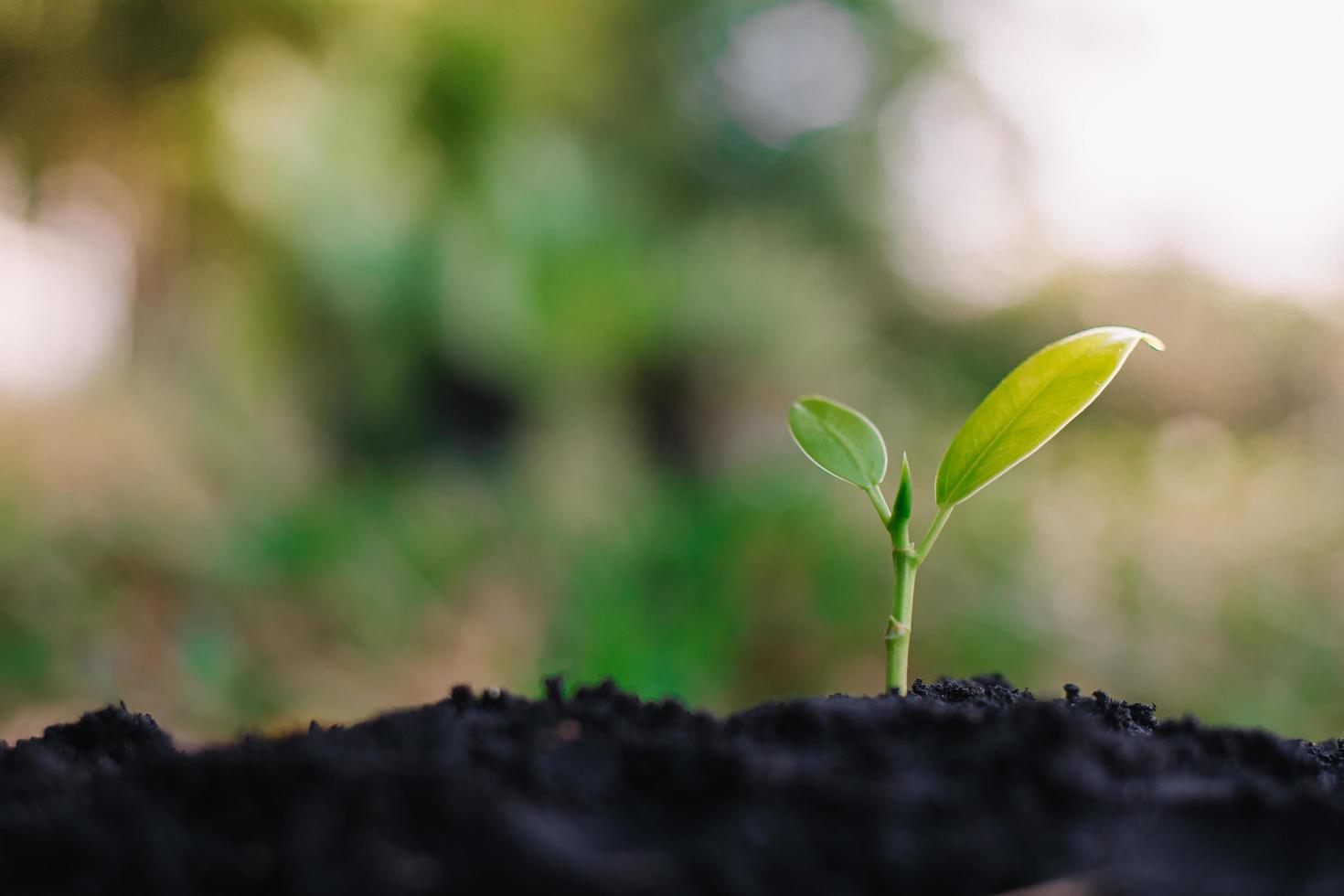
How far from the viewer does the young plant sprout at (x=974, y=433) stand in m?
0.57

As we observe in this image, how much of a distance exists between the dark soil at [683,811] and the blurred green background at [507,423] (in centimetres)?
227

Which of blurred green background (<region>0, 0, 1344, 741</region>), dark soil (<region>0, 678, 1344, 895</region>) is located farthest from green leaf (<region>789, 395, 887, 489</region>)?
blurred green background (<region>0, 0, 1344, 741</region>)

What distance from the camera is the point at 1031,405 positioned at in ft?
1.94

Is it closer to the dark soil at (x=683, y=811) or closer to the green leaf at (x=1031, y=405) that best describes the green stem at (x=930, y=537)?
the green leaf at (x=1031, y=405)

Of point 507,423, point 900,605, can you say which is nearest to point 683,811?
point 900,605

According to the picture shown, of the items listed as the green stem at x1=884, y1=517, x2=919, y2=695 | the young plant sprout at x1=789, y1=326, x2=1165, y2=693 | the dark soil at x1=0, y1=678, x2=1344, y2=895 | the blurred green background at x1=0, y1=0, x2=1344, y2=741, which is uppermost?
the blurred green background at x1=0, y1=0, x2=1344, y2=741

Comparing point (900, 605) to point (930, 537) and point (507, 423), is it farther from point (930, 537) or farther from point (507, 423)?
point (507, 423)

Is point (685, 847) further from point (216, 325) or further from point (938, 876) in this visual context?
point (216, 325)

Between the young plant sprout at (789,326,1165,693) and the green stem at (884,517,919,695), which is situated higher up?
the young plant sprout at (789,326,1165,693)

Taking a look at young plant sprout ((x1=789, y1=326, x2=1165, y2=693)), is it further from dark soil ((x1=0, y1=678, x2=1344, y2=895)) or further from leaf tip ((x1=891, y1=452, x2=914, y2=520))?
dark soil ((x1=0, y1=678, x2=1344, y2=895))

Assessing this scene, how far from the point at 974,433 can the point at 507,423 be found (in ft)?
9.55

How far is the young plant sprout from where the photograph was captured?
574 mm

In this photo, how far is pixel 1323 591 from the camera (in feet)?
8.64

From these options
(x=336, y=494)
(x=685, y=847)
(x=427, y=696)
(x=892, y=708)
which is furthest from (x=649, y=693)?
(x=685, y=847)
